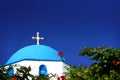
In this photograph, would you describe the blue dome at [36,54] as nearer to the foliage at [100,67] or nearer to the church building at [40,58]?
the church building at [40,58]

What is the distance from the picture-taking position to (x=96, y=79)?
7.73m

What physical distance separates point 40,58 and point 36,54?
31cm

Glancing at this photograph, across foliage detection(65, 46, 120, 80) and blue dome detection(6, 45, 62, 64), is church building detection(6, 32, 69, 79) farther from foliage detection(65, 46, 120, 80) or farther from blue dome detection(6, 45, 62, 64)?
foliage detection(65, 46, 120, 80)

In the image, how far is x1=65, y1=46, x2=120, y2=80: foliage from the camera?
775cm

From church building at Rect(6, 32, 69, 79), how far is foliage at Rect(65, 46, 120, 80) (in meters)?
15.5

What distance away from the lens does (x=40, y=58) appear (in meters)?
23.9

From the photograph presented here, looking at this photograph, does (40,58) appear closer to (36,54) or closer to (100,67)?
(36,54)

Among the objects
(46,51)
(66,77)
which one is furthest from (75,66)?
(46,51)

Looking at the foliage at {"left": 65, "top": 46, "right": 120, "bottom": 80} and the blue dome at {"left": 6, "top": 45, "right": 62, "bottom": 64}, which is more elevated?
the blue dome at {"left": 6, "top": 45, "right": 62, "bottom": 64}

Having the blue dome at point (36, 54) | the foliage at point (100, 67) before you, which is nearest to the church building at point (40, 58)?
the blue dome at point (36, 54)

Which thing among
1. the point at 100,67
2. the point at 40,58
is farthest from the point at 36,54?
the point at 100,67

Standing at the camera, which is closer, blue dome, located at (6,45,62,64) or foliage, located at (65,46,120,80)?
foliage, located at (65,46,120,80)

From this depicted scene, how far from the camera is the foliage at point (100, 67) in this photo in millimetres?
7754

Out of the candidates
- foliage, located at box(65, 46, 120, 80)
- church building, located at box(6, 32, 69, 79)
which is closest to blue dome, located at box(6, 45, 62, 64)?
church building, located at box(6, 32, 69, 79)
